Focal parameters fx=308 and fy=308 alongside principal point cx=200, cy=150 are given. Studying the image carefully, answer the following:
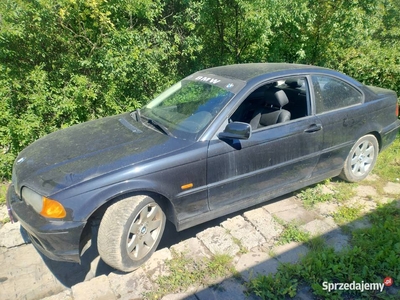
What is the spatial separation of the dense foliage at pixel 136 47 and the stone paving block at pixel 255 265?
11.0 ft

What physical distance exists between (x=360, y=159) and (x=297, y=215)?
1.31 meters

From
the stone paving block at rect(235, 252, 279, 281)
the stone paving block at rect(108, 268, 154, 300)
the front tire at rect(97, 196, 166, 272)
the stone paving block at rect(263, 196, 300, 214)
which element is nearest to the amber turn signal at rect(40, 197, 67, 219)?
the front tire at rect(97, 196, 166, 272)

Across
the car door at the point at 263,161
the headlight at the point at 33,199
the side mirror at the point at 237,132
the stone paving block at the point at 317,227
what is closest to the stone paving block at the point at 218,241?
the car door at the point at 263,161

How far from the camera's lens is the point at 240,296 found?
7.99 feet

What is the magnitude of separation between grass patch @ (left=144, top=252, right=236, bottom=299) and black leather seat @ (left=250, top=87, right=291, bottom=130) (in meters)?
1.47

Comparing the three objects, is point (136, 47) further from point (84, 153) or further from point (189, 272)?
point (189, 272)

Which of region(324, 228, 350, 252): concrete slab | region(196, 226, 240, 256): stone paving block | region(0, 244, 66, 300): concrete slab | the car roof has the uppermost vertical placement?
the car roof

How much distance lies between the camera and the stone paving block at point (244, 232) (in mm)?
3042

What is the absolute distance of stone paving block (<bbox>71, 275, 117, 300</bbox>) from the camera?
8.03ft

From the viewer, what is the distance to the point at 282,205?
3.66 metres

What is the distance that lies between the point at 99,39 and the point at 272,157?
11.5ft

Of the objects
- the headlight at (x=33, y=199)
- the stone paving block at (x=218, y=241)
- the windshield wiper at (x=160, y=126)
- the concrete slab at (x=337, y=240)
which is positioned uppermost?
the windshield wiper at (x=160, y=126)

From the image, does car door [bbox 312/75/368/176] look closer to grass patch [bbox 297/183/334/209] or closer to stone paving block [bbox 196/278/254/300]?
grass patch [bbox 297/183/334/209]

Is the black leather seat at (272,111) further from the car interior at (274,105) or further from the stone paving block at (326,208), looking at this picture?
the stone paving block at (326,208)
